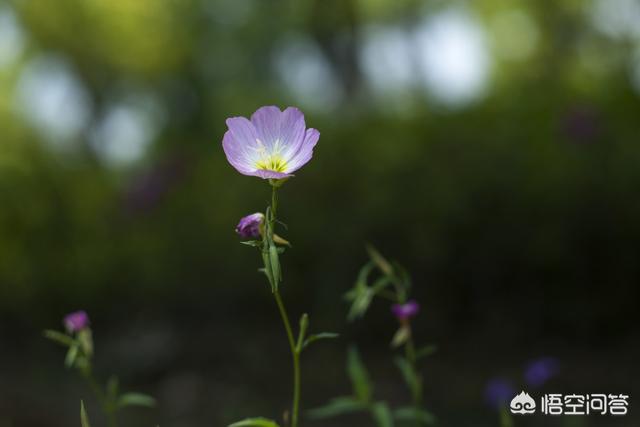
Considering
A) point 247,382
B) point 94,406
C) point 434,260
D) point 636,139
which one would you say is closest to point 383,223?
point 434,260

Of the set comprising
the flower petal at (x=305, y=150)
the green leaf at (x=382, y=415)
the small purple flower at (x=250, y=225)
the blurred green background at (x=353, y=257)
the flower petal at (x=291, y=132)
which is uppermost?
the blurred green background at (x=353, y=257)

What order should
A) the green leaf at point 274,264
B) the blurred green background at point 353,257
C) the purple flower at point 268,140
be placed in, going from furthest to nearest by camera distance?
1. the blurred green background at point 353,257
2. the purple flower at point 268,140
3. the green leaf at point 274,264

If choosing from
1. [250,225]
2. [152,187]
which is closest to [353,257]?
[152,187]

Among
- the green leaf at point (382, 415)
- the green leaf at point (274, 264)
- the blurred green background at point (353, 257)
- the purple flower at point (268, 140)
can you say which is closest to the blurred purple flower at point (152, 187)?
the blurred green background at point (353, 257)

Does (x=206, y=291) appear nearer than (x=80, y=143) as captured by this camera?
Yes

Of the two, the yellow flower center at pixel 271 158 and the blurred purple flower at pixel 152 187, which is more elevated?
the blurred purple flower at pixel 152 187

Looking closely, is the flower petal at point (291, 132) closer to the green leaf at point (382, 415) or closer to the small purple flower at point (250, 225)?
the small purple flower at point (250, 225)

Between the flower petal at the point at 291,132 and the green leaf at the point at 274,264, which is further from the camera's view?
the flower petal at the point at 291,132

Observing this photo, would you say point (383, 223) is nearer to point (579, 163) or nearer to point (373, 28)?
point (579, 163)
